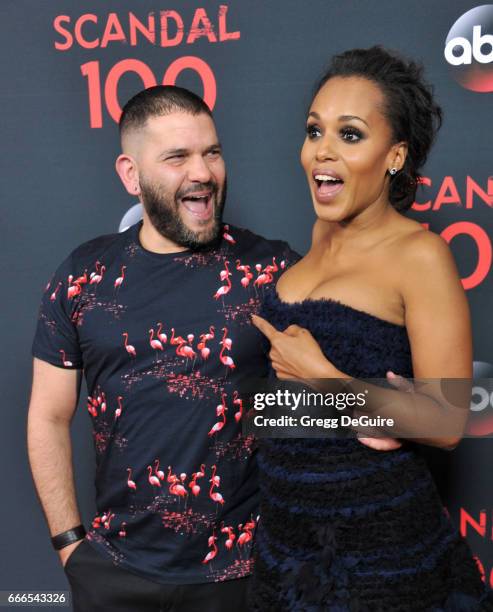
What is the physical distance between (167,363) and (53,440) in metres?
0.38

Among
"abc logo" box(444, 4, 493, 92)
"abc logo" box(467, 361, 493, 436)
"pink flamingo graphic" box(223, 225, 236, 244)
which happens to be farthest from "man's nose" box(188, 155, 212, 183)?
"abc logo" box(467, 361, 493, 436)

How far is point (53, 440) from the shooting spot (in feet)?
5.72

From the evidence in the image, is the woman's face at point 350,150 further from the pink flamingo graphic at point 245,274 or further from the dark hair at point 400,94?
the pink flamingo graphic at point 245,274

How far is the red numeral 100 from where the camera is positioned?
6.97 ft

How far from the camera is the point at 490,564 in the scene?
2.11m

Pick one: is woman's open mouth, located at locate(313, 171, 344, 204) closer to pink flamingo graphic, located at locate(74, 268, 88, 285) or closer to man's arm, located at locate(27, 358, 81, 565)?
pink flamingo graphic, located at locate(74, 268, 88, 285)

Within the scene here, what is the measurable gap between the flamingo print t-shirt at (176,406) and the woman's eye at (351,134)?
1.23 feet

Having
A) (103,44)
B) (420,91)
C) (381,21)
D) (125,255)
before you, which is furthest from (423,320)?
(103,44)

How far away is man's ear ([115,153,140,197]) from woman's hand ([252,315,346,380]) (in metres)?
0.49

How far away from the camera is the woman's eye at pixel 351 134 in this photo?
1305 millimetres

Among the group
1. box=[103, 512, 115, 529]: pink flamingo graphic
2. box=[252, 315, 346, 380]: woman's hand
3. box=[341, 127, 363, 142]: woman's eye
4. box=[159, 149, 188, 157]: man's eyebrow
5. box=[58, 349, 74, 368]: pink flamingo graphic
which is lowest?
box=[103, 512, 115, 529]: pink flamingo graphic

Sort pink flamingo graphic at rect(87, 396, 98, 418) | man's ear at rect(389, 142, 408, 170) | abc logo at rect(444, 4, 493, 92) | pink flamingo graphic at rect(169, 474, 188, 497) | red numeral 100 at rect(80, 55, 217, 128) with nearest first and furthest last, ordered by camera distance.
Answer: man's ear at rect(389, 142, 408, 170)
pink flamingo graphic at rect(169, 474, 188, 497)
pink flamingo graphic at rect(87, 396, 98, 418)
abc logo at rect(444, 4, 493, 92)
red numeral 100 at rect(80, 55, 217, 128)

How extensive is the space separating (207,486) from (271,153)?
3.14 feet

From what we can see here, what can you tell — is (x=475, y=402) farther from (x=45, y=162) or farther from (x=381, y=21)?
(x=45, y=162)
